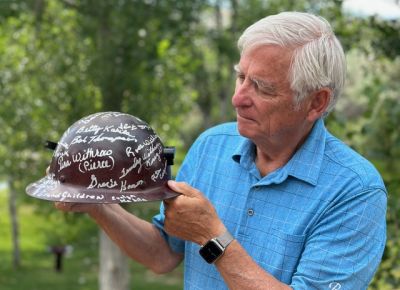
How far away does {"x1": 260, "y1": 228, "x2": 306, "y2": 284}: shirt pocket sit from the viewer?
264 cm

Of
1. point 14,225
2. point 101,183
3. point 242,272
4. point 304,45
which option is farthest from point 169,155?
point 14,225

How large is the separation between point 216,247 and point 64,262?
16285 millimetres

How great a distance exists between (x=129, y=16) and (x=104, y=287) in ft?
14.2

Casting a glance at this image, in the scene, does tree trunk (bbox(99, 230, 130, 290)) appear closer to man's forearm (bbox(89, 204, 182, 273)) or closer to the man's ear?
man's forearm (bbox(89, 204, 182, 273))

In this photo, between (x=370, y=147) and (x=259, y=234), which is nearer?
(x=259, y=234)

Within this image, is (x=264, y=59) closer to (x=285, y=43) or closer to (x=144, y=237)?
(x=285, y=43)

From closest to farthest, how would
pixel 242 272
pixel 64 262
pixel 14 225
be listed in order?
1. pixel 242 272
2. pixel 14 225
3. pixel 64 262

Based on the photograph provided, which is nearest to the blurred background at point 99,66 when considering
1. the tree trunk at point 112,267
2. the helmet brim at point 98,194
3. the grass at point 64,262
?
the tree trunk at point 112,267

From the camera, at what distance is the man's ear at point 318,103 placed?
270cm

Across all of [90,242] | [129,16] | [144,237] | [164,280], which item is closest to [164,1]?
[129,16]

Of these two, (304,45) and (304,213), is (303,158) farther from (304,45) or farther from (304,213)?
(304,45)

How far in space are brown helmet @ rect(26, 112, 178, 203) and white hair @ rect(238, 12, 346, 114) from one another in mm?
515

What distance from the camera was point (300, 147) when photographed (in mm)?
2805

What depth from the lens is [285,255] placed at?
8.69 ft
